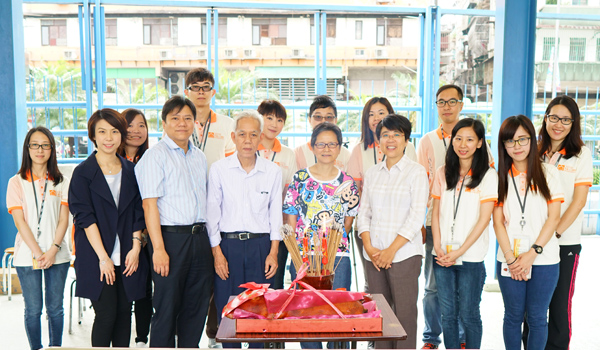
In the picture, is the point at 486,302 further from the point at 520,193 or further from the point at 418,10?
the point at 418,10

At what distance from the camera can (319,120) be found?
3.70 m

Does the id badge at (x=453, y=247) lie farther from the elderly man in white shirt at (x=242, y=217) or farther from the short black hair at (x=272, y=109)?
the short black hair at (x=272, y=109)

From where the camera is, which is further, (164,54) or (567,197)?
(164,54)

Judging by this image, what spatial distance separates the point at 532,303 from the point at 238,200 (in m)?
1.79

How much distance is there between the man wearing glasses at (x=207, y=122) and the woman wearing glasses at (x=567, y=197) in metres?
2.12

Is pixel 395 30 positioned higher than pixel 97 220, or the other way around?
pixel 395 30

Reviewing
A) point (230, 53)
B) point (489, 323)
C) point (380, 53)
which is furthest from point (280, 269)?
point (380, 53)

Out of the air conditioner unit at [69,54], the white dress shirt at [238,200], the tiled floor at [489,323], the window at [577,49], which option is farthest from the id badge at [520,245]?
the air conditioner unit at [69,54]

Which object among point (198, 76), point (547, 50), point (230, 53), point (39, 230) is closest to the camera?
point (39, 230)

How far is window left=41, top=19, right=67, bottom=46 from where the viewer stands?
13.8 metres

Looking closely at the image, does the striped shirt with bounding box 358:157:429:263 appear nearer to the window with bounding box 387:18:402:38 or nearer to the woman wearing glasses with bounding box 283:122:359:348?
the woman wearing glasses with bounding box 283:122:359:348

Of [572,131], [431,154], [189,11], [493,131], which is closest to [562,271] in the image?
[572,131]

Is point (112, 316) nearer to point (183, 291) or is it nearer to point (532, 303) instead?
point (183, 291)

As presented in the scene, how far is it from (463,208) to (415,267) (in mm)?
452
